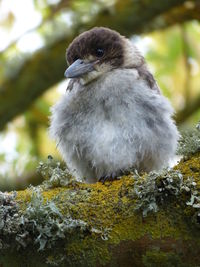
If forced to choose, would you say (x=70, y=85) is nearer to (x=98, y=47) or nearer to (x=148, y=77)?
(x=98, y=47)

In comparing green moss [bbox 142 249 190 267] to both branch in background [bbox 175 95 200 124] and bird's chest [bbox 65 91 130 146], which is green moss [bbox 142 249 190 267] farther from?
branch in background [bbox 175 95 200 124]

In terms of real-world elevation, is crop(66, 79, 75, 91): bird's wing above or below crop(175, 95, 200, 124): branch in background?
below

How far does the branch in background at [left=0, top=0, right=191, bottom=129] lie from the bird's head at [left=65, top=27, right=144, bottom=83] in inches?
26.8

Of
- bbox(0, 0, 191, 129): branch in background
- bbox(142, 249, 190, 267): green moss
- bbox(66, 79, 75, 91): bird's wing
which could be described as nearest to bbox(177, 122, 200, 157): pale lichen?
bbox(142, 249, 190, 267): green moss

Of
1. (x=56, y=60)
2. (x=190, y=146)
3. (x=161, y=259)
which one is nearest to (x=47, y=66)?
(x=56, y=60)

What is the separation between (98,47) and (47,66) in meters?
0.98

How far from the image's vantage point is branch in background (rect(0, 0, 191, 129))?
531cm

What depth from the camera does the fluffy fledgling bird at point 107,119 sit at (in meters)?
3.90

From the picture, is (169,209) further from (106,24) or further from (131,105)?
(106,24)

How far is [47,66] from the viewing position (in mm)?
5375

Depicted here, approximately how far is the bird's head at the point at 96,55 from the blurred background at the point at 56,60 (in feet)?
2.47

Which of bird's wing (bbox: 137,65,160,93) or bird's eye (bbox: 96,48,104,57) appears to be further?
bird's eye (bbox: 96,48,104,57)

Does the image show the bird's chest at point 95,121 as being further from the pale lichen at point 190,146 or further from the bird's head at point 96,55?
the pale lichen at point 190,146

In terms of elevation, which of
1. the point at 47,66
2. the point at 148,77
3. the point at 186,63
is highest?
the point at 186,63
